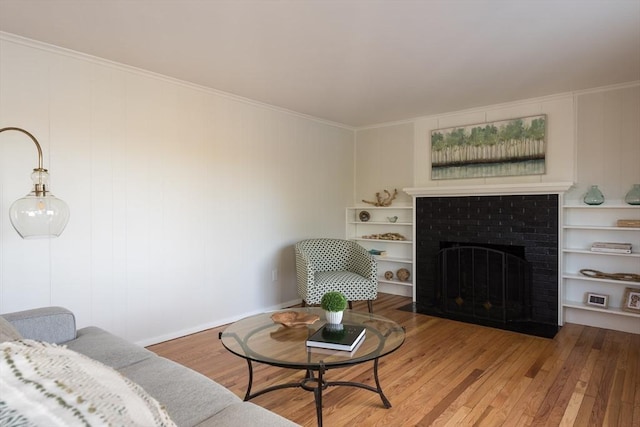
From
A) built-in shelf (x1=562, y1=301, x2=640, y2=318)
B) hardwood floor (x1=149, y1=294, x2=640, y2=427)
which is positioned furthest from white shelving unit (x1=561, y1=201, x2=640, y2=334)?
hardwood floor (x1=149, y1=294, x2=640, y2=427)

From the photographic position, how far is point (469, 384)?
98.2 inches

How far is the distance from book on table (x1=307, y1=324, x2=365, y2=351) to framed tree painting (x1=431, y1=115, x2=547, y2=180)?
2909mm

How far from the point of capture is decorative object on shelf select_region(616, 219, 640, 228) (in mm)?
3377

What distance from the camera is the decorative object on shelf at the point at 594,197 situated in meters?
3.58

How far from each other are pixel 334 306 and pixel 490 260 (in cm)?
257

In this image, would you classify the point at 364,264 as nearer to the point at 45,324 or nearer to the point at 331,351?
the point at 331,351

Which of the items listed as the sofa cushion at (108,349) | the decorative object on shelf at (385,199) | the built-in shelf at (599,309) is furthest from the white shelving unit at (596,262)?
the sofa cushion at (108,349)

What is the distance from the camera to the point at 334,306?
228 centimetres

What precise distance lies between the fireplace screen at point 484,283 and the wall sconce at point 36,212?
12.2 feet

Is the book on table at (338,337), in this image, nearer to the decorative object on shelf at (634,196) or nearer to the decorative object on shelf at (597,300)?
the decorative object on shelf at (597,300)

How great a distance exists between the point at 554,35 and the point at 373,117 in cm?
246

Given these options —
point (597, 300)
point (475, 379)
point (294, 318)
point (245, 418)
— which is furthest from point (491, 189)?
point (245, 418)

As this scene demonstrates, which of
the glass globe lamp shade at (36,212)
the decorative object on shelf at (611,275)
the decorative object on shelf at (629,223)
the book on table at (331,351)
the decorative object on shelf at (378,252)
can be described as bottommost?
the book on table at (331,351)

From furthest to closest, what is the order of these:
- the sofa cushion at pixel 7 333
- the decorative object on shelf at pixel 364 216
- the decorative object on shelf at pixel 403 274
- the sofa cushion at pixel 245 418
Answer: the decorative object on shelf at pixel 364 216
the decorative object on shelf at pixel 403 274
the sofa cushion at pixel 7 333
the sofa cushion at pixel 245 418
